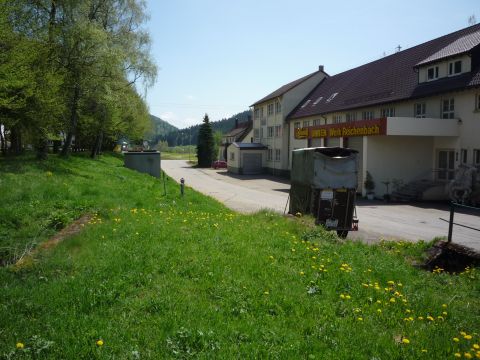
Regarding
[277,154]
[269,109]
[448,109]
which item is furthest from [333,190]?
[269,109]

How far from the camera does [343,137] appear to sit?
1189 inches

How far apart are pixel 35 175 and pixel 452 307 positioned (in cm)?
1514

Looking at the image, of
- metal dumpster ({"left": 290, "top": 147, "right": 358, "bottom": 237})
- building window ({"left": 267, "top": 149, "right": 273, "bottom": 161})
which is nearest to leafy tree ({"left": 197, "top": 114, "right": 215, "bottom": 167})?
building window ({"left": 267, "top": 149, "right": 273, "bottom": 161})

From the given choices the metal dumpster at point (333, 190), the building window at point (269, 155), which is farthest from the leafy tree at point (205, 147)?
the metal dumpster at point (333, 190)

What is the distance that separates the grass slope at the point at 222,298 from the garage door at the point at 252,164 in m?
42.4

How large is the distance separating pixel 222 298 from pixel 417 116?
25.8 meters

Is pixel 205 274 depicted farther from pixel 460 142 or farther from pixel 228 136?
pixel 228 136

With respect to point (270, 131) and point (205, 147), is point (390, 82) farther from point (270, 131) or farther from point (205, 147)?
point (205, 147)

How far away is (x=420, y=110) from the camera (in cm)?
2770

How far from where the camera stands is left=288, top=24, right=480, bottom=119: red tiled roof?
2602cm

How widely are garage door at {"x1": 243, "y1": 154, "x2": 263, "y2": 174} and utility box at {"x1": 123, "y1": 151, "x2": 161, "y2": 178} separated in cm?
2176

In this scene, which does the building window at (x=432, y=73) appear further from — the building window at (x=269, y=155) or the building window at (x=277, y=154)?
the building window at (x=269, y=155)

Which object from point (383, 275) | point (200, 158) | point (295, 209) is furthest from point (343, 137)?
point (200, 158)

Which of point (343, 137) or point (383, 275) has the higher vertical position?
point (343, 137)
